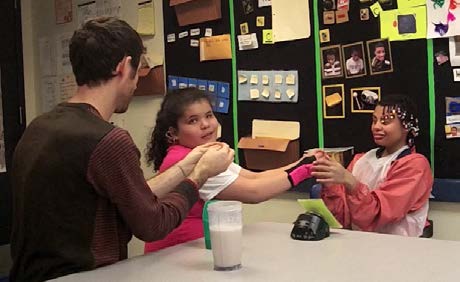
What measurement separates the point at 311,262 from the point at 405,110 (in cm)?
112

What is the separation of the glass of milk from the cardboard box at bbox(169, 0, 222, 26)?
6.37ft

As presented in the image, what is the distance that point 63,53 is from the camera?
4199 mm

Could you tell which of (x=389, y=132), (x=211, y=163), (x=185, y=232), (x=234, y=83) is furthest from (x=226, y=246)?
(x=234, y=83)

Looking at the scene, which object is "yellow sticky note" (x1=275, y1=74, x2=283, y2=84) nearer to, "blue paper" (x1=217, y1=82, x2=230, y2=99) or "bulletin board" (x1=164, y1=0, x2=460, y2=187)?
"bulletin board" (x1=164, y1=0, x2=460, y2=187)

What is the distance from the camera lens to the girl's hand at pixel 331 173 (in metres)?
2.30

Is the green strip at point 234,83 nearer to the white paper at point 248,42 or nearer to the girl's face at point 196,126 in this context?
the white paper at point 248,42

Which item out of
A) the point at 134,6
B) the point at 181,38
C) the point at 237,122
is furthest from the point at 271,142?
the point at 134,6

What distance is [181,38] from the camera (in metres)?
3.47

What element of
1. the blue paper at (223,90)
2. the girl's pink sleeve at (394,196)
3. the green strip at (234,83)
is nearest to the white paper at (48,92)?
the blue paper at (223,90)

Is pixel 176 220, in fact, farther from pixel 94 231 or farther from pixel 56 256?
pixel 56 256

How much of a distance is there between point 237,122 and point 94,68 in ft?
5.31

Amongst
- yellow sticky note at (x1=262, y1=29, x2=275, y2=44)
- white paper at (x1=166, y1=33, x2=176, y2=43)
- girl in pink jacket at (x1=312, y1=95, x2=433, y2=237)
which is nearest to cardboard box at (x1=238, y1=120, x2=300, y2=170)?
yellow sticky note at (x1=262, y1=29, x2=275, y2=44)

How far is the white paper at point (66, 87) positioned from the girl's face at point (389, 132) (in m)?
2.42

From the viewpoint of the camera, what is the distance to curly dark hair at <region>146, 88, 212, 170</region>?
2.27 m
